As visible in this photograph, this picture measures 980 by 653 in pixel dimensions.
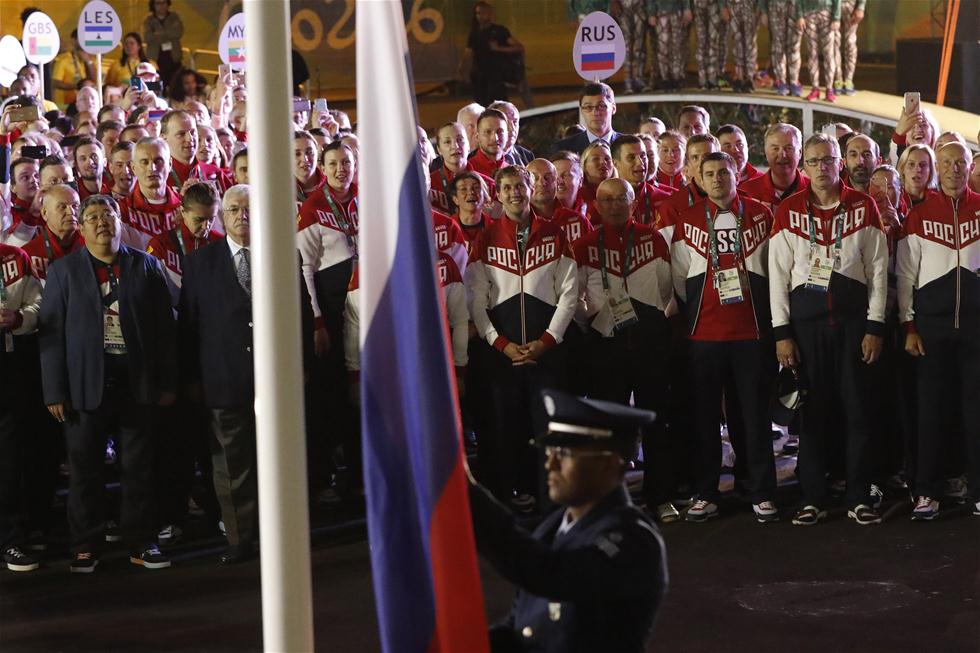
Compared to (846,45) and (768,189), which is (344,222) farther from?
(846,45)

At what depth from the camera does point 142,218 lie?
8508 mm

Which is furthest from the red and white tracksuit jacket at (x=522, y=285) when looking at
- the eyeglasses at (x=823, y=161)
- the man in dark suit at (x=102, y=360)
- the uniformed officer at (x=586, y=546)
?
the uniformed officer at (x=586, y=546)

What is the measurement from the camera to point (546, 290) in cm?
800

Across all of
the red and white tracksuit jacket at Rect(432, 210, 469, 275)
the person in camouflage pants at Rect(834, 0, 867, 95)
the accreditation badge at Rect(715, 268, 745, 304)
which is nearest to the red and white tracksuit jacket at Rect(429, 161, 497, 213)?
the red and white tracksuit jacket at Rect(432, 210, 469, 275)

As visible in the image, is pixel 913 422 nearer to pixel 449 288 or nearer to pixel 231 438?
pixel 449 288

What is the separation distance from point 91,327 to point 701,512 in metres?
3.31

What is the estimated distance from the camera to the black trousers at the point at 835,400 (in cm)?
789

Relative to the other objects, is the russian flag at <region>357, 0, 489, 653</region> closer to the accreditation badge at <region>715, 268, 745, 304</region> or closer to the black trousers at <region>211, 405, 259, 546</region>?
the black trousers at <region>211, 405, 259, 546</region>

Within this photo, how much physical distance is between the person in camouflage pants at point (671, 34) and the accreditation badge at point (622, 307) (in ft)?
36.3

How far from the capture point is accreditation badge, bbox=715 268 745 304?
7.96 meters

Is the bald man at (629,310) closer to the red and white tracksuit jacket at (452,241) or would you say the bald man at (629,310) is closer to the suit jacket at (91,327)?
the red and white tracksuit jacket at (452,241)

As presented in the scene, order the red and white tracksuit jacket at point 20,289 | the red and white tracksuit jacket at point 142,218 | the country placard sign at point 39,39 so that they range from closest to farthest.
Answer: the red and white tracksuit jacket at point 20,289, the red and white tracksuit jacket at point 142,218, the country placard sign at point 39,39

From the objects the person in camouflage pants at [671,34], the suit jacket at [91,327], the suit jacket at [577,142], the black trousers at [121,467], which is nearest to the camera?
the suit jacket at [91,327]

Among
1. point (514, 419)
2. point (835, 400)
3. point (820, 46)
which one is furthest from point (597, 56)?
point (820, 46)
